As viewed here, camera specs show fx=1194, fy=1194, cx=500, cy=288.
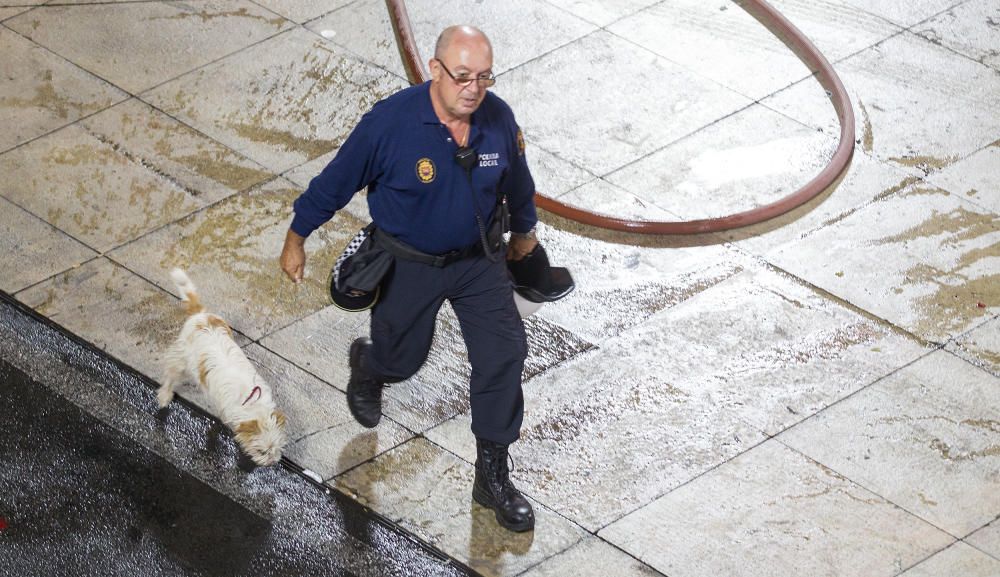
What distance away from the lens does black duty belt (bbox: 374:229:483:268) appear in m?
4.88

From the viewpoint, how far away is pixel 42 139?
24.6ft

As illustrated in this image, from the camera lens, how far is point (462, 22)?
884 cm

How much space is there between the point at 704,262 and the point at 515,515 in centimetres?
227

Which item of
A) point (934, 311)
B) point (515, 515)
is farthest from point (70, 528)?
point (934, 311)

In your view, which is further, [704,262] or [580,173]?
[580,173]

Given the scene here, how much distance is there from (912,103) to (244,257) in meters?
4.68

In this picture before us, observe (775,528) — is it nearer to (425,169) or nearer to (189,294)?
(425,169)

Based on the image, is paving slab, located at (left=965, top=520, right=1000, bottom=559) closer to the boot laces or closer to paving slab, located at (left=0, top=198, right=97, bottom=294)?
the boot laces

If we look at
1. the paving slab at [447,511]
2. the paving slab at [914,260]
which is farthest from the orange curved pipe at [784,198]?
the paving slab at [447,511]

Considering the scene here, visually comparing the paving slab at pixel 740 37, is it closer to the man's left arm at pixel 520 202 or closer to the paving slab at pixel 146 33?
the paving slab at pixel 146 33

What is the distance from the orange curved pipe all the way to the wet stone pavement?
9 cm

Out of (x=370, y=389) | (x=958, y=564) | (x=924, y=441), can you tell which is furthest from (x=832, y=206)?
(x=370, y=389)

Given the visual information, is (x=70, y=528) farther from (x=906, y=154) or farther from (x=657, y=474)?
(x=906, y=154)

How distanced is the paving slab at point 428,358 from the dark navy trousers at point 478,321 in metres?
0.76
